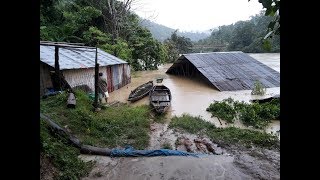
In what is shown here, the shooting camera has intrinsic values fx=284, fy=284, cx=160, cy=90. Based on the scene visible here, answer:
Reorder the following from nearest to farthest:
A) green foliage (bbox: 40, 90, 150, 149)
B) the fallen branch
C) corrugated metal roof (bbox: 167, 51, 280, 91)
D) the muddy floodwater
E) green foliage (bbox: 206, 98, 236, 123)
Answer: the fallen branch < green foliage (bbox: 40, 90, 150, 149) < green foliage (bbox: 206, 98, 236, 123) < the muddy floodwater < corrugated metal roof (bbox: 167, 51, 280, 91)

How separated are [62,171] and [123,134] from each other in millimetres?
4418

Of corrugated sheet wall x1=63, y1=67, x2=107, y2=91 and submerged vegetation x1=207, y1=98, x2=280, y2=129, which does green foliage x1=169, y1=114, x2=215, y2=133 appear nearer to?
submerged vegetation x1=207, y1=98, x2=280, y2=129

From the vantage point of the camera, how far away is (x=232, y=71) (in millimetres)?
25484

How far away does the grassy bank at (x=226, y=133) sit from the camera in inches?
395

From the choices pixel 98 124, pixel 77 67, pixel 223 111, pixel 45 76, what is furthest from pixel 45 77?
pixel 223 111

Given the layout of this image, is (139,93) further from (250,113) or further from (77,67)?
(250,113)

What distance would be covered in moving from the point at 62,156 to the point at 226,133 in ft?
21.5

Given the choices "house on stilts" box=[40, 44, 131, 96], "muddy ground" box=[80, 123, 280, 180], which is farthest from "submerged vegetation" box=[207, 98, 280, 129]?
"house on stilts" box=[40, 44, 131, 96]

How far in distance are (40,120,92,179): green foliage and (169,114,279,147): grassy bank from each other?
5241 millimetres

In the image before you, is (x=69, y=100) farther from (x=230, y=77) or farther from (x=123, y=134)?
(x=230, y=77)

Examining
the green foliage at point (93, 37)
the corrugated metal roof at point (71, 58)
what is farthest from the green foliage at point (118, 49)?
the corrugated metal roof at point (71, 58)

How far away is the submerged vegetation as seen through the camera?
13.2 m

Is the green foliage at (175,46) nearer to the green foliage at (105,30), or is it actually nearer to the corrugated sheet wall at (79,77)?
the green foliage at (105,30)

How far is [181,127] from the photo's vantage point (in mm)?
12211
